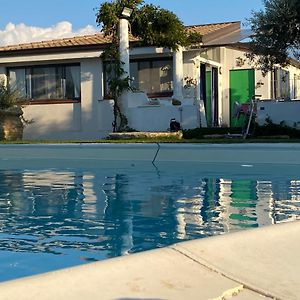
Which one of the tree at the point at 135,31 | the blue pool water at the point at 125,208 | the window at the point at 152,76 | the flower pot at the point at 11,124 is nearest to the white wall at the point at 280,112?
the tree at the point at 135,31

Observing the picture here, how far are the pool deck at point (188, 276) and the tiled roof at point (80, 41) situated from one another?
1648 cm

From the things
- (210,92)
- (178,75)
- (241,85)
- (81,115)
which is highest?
(178,75)

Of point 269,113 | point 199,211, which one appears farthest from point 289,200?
point 269,113

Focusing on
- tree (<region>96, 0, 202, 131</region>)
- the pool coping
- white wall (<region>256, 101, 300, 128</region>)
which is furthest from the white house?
the pool coping

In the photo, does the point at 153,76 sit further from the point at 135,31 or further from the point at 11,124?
the point at 11,124

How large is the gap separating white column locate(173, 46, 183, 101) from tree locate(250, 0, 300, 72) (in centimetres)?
351

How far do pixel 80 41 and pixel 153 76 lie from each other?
329 centimetres

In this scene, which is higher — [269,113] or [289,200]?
[269,113]

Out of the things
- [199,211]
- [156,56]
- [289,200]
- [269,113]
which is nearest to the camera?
[199,211]

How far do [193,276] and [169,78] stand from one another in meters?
17.4

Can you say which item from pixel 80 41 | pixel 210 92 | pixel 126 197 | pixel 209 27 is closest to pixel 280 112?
pixel 210 92

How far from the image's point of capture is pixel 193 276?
3.59 meters

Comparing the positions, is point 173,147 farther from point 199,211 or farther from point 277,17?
point 199,211

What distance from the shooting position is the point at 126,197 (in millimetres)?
Answer: 8344
